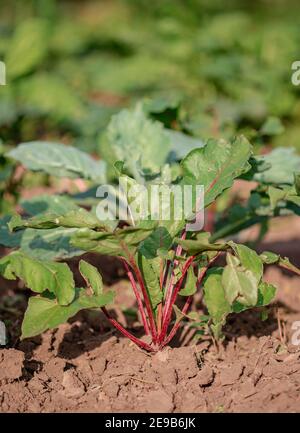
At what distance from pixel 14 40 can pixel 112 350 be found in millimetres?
2784

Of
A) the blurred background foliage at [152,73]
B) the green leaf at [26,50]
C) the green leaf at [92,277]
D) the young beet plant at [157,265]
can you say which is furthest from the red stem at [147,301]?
the green leaf at [26,50]

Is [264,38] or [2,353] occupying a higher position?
[264,38]

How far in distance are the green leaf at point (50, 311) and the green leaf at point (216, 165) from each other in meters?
0.42

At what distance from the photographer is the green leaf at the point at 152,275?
2.13 metres

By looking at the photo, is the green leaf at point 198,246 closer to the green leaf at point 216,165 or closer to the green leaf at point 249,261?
the green leaf at point 249,261

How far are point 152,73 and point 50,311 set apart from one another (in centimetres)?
343

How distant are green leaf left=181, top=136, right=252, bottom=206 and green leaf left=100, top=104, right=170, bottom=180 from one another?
0.36 metres

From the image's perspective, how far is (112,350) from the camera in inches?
90.3

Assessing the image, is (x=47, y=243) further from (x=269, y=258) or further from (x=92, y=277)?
(x=269, y=258)

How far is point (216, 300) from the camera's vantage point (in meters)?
2.10

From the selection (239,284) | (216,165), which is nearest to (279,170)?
(216,165)
